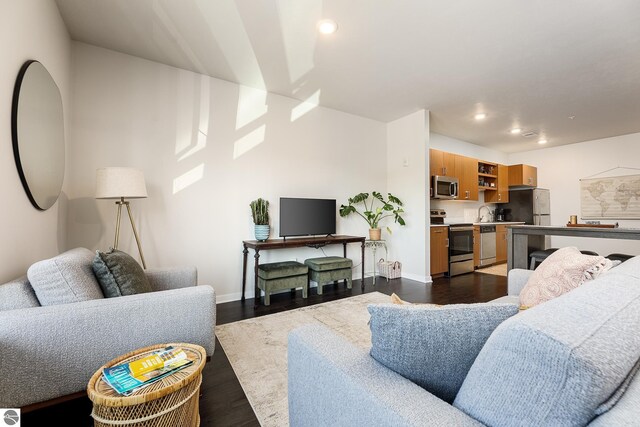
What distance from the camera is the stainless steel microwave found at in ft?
16.4

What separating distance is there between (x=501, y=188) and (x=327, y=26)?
5853 mm

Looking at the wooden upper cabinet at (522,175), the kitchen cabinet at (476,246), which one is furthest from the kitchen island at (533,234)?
the wooden upper cabinet at (522,175)

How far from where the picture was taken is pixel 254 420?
1502mm

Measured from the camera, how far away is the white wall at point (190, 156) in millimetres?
2768

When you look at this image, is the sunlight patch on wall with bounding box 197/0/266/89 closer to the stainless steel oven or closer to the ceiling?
the ceiling

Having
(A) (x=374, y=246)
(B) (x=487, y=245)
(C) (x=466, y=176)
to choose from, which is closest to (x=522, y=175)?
(C) (x=466, y=176)

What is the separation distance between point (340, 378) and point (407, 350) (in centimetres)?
20

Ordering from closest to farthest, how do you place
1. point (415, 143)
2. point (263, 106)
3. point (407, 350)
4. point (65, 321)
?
1. point (407, 350)
2. point (65, 321)
3. point (263, 106)
4. point (415, 143)

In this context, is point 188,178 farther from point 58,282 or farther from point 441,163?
point 441,163

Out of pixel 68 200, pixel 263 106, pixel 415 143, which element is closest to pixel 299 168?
pixel 263 106

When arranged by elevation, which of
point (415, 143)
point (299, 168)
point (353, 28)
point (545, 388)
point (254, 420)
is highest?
point (353, 28)

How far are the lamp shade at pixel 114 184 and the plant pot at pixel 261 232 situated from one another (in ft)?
4.42

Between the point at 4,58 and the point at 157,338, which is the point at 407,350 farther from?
the point at 4,58

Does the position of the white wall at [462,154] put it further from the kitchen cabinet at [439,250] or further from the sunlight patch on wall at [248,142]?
the sunlight patch on wall at [248,142]
